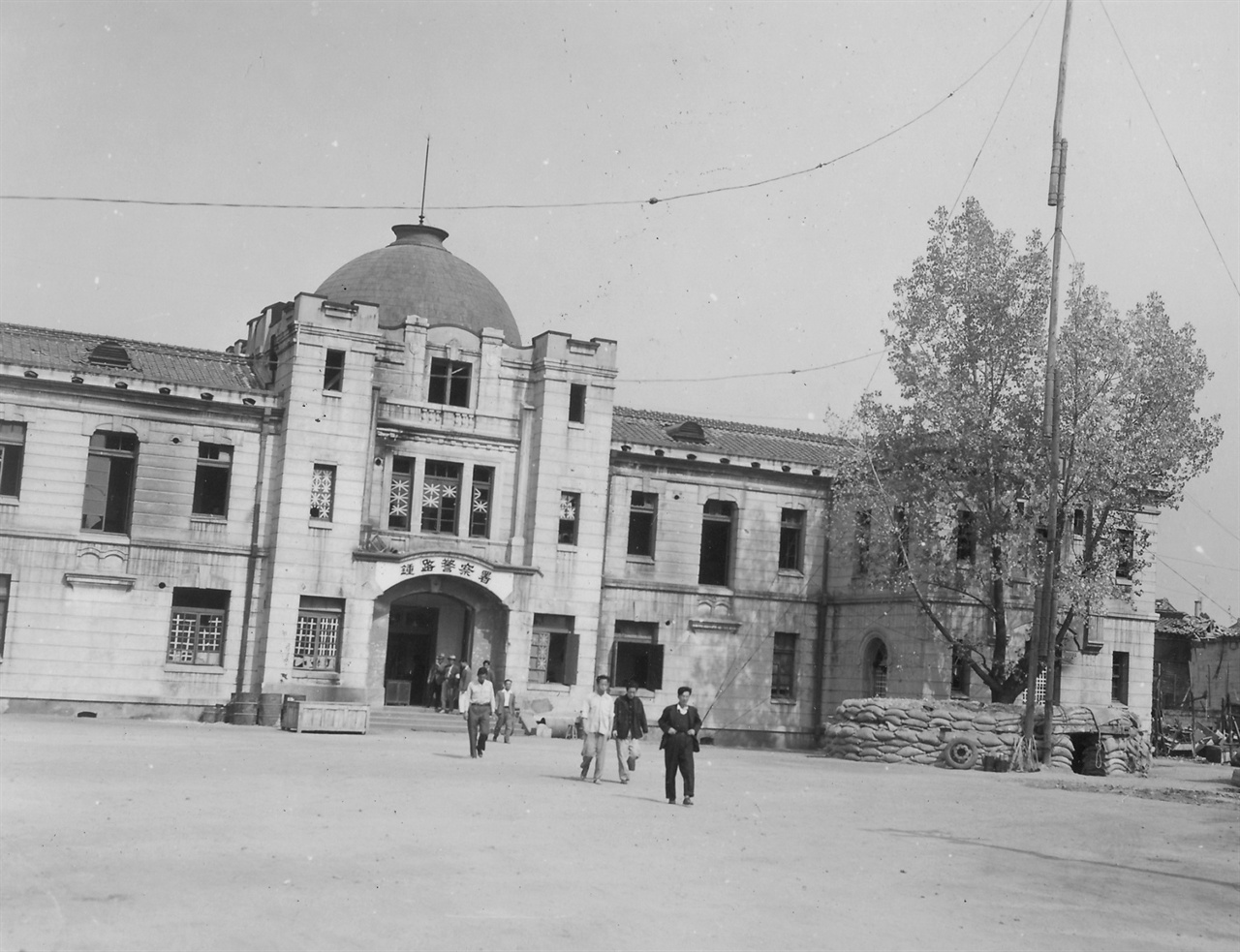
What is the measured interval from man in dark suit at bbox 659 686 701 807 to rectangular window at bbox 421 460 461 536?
18594 millimetres

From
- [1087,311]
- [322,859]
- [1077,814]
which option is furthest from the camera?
[1087,311]

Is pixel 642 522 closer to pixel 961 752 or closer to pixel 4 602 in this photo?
pixel 961 752

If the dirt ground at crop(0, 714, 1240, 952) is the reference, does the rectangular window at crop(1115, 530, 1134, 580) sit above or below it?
above

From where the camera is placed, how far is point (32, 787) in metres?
17.1

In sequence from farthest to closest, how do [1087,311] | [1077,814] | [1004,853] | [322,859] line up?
1. [1087,311]
2. [1077,814]
3. [1004,853]
4. [322,859]

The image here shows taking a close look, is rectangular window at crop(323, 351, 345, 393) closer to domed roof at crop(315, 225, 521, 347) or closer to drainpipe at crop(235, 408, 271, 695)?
drainpipe at crop(235, 408, 271, 695)

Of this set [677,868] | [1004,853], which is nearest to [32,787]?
[677,868]

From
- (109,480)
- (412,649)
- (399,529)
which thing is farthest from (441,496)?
(109,480)

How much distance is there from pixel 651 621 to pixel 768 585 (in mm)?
3803

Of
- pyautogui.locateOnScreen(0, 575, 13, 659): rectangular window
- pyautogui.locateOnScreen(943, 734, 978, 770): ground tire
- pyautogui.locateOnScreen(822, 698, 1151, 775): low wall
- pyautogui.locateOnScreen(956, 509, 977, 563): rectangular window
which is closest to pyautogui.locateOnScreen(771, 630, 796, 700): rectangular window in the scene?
pyautogui.locateOnScreen(956, 509, 977, 563): rectangular window

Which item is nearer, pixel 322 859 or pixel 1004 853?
pixel 322 859

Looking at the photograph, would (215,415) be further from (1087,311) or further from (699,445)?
(1087,311)

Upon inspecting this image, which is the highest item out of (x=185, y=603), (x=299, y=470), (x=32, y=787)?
(x=299, y=470)

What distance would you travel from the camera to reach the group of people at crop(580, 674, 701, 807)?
65.6 ft
